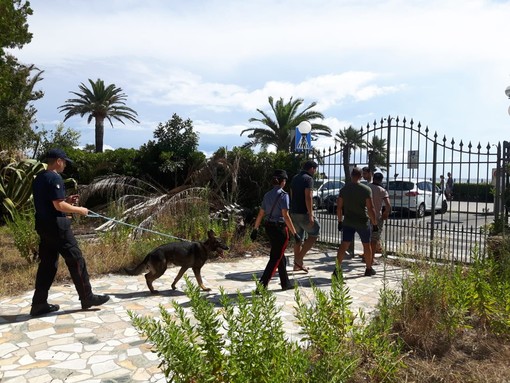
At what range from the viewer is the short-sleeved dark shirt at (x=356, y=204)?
295 inches

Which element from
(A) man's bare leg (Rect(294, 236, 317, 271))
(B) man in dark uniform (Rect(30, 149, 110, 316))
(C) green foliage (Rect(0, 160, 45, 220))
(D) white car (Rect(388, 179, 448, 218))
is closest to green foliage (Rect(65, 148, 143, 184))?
(C) green foliage (Rect(0, 160, 45, 220))

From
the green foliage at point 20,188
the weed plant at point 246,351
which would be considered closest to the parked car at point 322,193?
the green foliage at point 20,188

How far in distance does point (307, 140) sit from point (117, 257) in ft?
18.1

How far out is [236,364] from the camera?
108 inches

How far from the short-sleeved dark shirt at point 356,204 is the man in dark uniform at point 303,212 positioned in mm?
592

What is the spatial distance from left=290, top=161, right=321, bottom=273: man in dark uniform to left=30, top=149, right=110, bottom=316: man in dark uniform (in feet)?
11.7

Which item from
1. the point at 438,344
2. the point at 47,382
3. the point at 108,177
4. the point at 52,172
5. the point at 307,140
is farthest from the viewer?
the point at 108,177

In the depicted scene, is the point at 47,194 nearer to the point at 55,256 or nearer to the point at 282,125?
the point at 55,256

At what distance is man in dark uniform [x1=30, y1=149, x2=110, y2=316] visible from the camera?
5.37 meters

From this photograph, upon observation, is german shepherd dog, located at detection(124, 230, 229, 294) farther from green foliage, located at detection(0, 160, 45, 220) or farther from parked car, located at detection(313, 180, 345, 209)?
green foliage, located at detection(0, 160, 45, 220)

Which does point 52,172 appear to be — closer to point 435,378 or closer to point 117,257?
point 117,257

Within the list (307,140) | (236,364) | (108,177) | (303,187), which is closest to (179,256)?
(303,187)

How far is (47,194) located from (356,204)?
460 centimetres

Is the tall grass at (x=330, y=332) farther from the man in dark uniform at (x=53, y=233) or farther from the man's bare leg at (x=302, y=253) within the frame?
the man's bare leg at (x=302, y=253)
